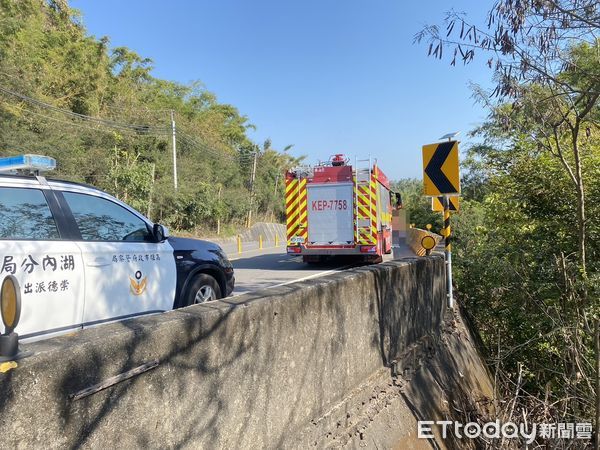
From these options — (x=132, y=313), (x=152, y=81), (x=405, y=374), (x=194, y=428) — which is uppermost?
(x=152, y=81)

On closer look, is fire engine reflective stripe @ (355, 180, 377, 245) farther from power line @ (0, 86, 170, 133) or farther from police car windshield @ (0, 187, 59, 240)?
power line @ (0, 86, 170, 133)

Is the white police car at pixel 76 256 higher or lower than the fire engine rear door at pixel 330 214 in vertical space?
lower

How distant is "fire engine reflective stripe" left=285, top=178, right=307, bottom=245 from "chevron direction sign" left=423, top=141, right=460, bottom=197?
646 centimetres

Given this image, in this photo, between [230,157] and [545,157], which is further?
[230,157]

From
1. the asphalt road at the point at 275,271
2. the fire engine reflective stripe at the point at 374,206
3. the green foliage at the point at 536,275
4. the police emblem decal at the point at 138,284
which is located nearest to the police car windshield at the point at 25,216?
the police emblem decal at the point at 138,284

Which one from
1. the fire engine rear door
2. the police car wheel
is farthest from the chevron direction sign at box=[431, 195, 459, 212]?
the police car wheel

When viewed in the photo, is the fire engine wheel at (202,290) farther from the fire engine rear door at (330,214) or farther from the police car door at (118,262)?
the fire engine rear door at (330,214)

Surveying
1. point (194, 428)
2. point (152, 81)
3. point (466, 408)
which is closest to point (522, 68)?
point (466, 408)

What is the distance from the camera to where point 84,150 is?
23891mm

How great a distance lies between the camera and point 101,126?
2536 centimetres

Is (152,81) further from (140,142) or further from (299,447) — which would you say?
(299,447)

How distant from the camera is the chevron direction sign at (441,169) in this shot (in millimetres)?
6113

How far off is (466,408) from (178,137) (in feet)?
97.1
